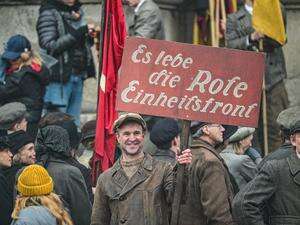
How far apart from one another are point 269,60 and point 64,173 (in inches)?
207

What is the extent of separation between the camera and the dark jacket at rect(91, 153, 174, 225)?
11.6 metres

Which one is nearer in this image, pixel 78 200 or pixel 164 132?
pixel 78 200

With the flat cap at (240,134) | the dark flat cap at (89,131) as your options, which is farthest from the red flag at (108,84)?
the flat cap at (240,134)

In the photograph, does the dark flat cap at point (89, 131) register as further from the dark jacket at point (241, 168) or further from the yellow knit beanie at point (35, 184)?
the yellow knit beanie at point (35, 184)

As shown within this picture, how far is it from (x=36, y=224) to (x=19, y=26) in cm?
873

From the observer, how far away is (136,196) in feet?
38.3

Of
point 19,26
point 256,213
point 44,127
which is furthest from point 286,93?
point 256,213

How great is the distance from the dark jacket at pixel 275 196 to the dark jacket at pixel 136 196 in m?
0.63

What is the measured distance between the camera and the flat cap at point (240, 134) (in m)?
14.2

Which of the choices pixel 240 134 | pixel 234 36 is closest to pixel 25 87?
pixel 234 36

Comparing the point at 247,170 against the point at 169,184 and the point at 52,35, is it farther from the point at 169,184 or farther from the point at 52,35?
the point at 52,35

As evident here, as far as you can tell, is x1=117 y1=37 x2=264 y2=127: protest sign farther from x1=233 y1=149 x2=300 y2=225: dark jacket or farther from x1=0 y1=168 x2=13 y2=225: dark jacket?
x1=0 y1=168 x2=13 y2=225: dark jacket

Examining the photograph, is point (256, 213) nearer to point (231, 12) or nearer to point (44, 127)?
point (44, 127)

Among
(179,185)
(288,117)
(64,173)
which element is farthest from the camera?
(64,173)
